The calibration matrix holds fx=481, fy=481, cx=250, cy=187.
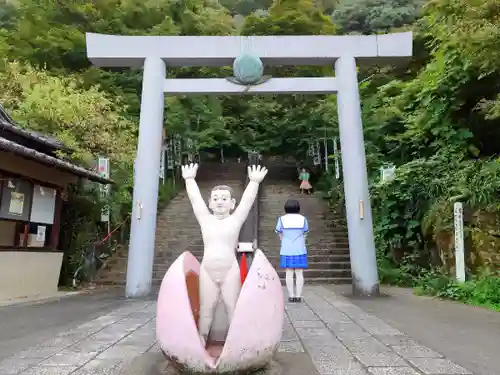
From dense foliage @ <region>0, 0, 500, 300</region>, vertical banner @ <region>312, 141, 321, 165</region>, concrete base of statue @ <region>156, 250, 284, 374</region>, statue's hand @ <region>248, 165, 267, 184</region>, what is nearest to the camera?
concrete base of statue @ <region>156, 250, 284, 374</region>

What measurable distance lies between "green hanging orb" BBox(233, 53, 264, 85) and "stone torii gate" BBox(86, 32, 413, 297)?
0.20 metres

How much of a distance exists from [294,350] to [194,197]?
1.83 m

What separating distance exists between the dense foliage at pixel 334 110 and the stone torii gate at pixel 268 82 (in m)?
1.69

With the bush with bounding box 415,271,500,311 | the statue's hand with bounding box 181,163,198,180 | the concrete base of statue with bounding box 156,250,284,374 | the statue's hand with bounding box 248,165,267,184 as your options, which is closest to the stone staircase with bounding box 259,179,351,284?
the bush with bounding box 415,271,500,311

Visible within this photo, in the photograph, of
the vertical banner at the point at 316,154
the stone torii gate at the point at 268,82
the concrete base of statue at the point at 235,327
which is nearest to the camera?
the concrete base of statue at the point at 235,327

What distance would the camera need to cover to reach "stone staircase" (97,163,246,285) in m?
12.5

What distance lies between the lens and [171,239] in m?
14.7

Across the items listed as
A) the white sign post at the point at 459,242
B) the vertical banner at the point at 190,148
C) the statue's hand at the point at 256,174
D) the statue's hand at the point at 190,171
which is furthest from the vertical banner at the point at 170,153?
the statue's hand at the point at 256,174

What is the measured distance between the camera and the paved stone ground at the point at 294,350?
4062mm

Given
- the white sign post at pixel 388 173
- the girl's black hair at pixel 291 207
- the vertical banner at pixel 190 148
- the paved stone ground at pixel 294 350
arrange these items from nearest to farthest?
the paved stone ground at pixel 294 350 → the girl's black hair at pixel 291 207 → the white sign post at pixel 388 173 → the vertical banner at pixel 190 148

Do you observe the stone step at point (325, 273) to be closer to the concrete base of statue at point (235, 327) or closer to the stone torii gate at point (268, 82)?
the stone torii gate at point (268, 82)

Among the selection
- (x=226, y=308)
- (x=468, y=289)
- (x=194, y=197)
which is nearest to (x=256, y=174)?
(x=194, y=197)

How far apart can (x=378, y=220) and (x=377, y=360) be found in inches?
354

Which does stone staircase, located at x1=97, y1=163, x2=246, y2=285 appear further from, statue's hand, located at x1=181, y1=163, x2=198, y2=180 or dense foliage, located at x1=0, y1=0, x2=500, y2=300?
statue's hand, located at x1=181, y1=163, x2=198, y2=180
